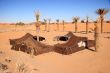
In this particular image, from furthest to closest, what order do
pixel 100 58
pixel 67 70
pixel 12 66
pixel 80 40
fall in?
pixel 80 40 < pixel 100 58 < pixel 67 70 < pixel 12 66

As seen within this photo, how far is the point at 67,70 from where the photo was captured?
42.1 feet

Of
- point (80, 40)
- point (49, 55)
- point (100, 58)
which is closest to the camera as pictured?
point (100, 58)

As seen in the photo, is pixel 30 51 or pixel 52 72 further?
pixel 30 51

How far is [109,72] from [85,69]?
1.61 metres

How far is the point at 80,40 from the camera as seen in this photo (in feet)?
69.6

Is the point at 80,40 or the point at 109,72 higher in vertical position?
the point at 80,40

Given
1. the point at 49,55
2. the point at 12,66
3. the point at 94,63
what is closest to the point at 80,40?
the point at 49,55

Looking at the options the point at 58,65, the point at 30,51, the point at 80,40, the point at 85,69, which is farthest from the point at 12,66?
the point at 80,40

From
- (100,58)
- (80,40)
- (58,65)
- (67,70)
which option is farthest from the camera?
(80,40)

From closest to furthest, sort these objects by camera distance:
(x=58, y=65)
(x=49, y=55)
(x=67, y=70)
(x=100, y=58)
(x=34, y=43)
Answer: (x=67, y=70)
(x=58, y=65)
(x=100, y=58)
(x=49, y=55)
(x=34, y=43)

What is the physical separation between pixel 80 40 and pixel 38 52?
5.72m

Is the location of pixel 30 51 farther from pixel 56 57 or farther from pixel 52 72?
pixel 52 72

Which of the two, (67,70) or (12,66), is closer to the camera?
(12,66)

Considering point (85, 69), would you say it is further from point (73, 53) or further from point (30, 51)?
point (30, 51)
